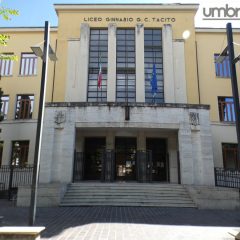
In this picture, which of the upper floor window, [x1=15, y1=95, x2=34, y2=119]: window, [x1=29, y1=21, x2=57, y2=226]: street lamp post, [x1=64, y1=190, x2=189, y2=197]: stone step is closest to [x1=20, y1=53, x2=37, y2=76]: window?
[x1=15, y1=95, x2=34, y2=119]: window

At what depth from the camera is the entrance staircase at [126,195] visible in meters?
15.4

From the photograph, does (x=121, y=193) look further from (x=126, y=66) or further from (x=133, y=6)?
(x=133, y=6)

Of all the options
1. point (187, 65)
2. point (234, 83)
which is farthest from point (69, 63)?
point (234, 83)

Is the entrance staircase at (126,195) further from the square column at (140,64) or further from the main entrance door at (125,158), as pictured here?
the square column at (140,64)

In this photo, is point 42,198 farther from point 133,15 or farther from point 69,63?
point 133,15

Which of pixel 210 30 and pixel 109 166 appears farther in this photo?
pixel 210 30

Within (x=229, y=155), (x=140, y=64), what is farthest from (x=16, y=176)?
(x=229, y=155)

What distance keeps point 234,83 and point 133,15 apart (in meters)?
18.5

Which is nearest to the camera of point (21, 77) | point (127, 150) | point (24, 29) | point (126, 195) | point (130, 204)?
point (130, 204)

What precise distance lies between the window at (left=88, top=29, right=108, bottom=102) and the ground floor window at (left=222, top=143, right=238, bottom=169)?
Answer: 1038 cm

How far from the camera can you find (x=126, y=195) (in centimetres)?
1617

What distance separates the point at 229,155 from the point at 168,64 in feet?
29.0

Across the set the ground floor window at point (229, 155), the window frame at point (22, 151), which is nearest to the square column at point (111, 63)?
the window frame at point (22, 151)

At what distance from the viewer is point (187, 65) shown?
24.4m
